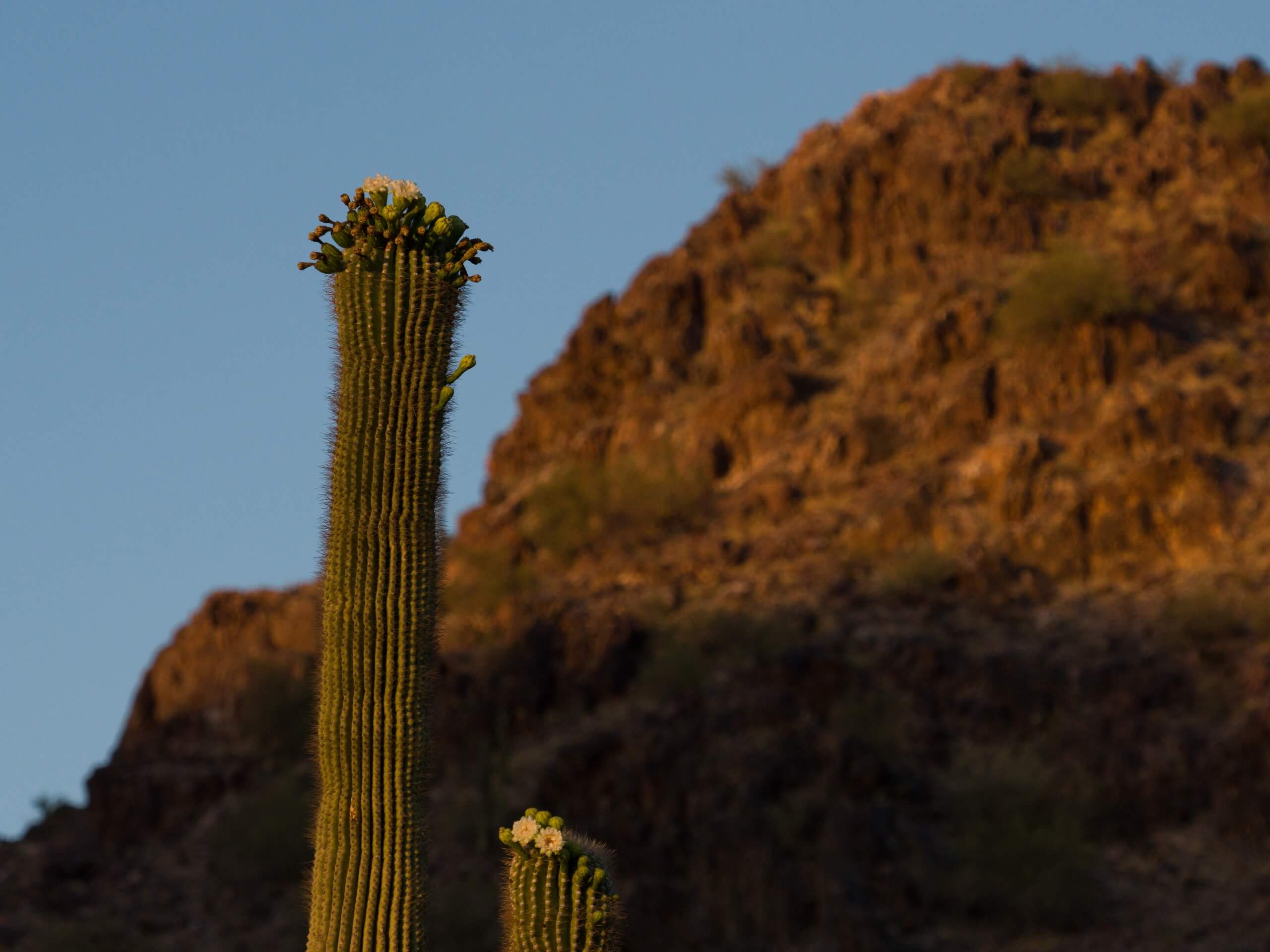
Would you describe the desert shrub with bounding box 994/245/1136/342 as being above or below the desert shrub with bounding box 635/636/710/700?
above

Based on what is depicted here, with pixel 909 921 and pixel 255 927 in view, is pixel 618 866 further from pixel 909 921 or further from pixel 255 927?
pixel 255 927

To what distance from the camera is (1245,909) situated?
2703 cm

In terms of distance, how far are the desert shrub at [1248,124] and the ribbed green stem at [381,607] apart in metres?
42.2

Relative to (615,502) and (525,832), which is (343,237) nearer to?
(525,832)

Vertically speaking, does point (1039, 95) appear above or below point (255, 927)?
above

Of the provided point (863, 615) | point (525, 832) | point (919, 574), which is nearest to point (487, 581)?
point (863, 615)

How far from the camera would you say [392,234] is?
9.07 metres

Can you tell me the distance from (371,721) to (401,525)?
2.84ft

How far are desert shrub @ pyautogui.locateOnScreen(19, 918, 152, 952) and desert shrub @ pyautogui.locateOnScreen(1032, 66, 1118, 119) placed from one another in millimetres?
32277

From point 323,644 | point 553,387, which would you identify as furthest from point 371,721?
point 553,387

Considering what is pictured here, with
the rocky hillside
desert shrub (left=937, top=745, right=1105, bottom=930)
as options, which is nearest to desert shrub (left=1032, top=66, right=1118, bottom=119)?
the rocky hillside

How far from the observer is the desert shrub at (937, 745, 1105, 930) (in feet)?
91.1

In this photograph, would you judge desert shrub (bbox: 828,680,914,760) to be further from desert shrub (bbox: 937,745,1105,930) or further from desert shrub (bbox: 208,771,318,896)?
desert shrub (bbox: 208,771,318,896)

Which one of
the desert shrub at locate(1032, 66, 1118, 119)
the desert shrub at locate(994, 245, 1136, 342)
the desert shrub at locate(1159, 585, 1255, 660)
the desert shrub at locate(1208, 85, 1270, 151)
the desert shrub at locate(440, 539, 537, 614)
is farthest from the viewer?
the desert shrub at locate(1032, 66, 1118, 119)
